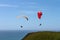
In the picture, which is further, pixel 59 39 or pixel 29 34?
pixel 29 34

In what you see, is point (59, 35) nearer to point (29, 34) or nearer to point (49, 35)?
point (49, 35)

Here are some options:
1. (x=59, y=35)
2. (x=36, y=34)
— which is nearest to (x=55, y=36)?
(x=59, y=35)

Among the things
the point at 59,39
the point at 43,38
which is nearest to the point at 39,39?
the point at 43,38

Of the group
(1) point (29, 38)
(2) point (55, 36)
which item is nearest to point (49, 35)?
(2) point (55, 36)

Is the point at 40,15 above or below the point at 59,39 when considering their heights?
above

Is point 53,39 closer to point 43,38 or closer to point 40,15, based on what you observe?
point 43,38

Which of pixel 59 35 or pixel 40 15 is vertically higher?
pixel 40 15

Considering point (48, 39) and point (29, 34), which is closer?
point (48, 39)
